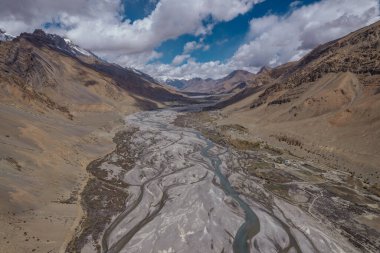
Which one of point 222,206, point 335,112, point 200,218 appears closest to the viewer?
point 200,218

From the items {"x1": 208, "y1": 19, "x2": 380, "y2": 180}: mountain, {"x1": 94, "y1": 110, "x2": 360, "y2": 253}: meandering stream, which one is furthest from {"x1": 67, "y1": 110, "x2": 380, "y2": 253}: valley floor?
{"x1": 208, "y1": 19, "x2": 380, "y2": 180}: mountain

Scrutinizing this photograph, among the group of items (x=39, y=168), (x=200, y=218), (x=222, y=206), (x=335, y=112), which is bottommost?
(x=200, y=218)

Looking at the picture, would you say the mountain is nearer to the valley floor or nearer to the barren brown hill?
the valley floor

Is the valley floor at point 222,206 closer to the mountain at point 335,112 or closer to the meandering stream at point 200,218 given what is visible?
the meandering stream at point 200,218

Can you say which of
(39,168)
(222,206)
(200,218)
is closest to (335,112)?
(222,206)

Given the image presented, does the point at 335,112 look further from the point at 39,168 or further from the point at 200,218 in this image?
the point at 39,168

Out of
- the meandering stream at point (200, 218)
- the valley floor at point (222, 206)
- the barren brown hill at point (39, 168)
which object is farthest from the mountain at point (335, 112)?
the barren brown hill at point (39, 168)

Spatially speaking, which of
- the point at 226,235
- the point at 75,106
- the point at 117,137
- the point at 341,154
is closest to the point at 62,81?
the point at 75,106

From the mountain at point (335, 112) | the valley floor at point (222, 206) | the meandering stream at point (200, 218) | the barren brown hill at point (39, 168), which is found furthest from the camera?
the mountain at point (335, 112)

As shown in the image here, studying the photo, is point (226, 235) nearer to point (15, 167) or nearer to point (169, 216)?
point (169, 216)
